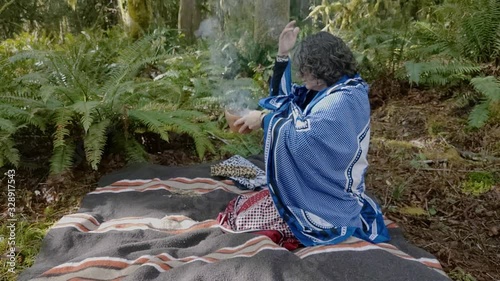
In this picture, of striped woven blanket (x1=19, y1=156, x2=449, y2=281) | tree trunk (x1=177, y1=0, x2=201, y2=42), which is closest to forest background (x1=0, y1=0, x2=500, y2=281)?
striped woven blanket (x1=19, y1=156, x2=449, y2=281)

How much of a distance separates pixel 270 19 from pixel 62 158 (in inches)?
156

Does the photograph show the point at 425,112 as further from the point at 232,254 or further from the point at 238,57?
the point at 232,254

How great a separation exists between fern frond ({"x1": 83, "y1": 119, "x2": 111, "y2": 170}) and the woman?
1.33 meters

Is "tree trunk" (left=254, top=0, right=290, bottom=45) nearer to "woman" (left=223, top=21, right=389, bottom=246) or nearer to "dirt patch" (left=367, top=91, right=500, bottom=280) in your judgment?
"dirt patch" (left=367, top=91, right=500, bottom=280)

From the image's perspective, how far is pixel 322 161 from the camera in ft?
7.41

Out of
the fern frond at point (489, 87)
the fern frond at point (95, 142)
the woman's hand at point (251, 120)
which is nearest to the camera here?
the woman's hand at point (251, 120)

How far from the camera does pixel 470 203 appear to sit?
3512 mm

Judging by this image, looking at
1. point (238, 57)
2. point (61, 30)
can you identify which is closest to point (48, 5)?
point (61, 30)

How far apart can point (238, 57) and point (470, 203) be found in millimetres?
4035

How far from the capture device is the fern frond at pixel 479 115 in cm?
455

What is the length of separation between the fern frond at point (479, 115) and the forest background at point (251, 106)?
2 cm

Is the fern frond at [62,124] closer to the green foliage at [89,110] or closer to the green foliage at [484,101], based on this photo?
the green foliage at [89,110]

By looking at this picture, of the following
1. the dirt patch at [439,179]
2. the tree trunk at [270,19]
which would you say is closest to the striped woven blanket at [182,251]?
the dirt patch at [439,179]

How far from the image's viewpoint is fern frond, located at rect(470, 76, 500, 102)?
4.41m
